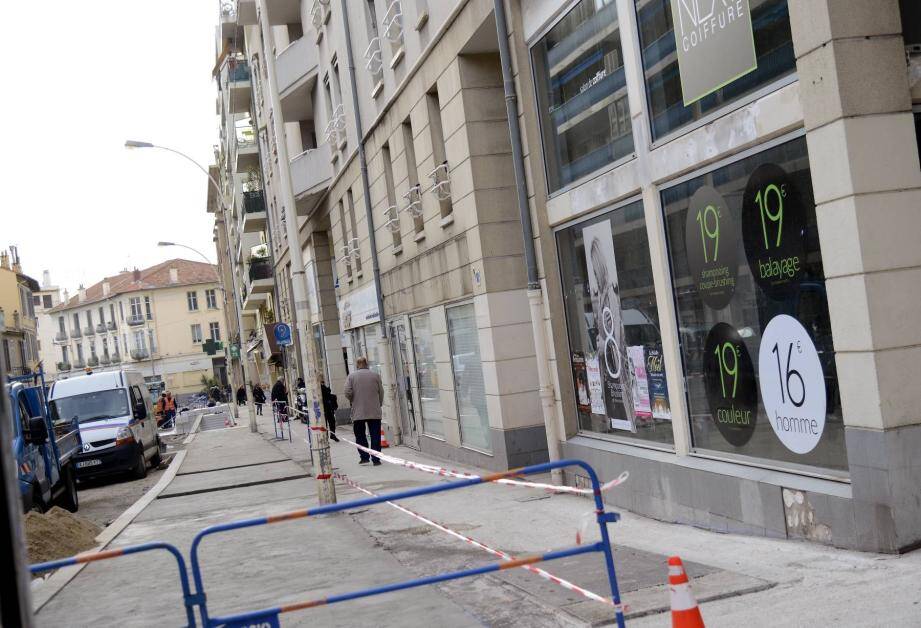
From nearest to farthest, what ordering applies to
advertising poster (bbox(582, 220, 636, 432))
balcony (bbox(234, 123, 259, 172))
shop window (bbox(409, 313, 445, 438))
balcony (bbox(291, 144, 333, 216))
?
advertising poster (bbox(582, 220, 636, 432))
shop window (bbox(409, 313, 445, 438))
balcony (bbox(291, 144, 333, 216))
balcony (bbox(234, 123, 259, 172))

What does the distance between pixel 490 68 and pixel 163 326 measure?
10272cm

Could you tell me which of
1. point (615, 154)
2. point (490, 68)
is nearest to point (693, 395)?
point (615, 154)

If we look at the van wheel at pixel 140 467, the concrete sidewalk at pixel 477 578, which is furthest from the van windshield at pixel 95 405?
→ the concrete sidewalk at pixel 477 578

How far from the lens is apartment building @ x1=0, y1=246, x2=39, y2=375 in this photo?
67.4 meters

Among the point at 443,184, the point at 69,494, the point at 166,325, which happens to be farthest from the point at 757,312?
the point at 166,325

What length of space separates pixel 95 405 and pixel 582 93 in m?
16.7

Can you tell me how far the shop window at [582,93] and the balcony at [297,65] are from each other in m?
14.9

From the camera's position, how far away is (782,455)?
25.6 ft

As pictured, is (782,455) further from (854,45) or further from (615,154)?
(615,154)

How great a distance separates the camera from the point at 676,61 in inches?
348

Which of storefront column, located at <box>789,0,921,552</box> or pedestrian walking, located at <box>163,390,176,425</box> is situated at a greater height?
storefront column, located at <box>789,0,921,552</box>

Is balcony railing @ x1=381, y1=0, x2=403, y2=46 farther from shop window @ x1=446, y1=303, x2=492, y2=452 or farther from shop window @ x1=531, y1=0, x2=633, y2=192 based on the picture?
shop window @ x1=531, y1=0, x2=633, y2=192

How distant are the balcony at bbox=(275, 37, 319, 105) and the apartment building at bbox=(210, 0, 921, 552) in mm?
7543

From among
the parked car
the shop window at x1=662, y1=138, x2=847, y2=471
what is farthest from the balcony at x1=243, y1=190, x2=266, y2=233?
the shop window at x1=662, y1=138, x2=847, y2=471
